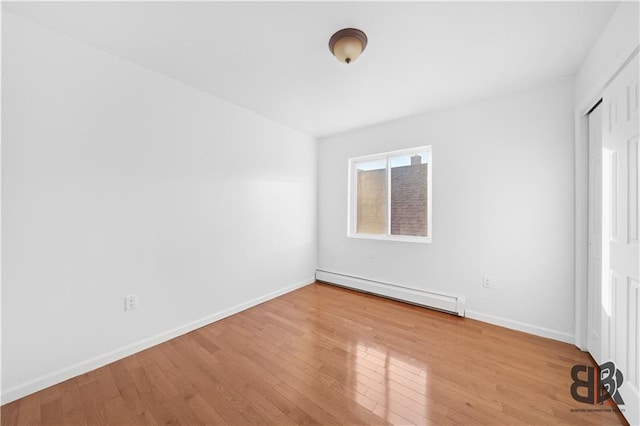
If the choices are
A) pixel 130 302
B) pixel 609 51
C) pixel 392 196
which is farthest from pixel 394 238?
pixel 130 302

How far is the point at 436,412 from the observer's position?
1466 mm

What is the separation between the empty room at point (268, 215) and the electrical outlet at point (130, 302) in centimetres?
→ 2

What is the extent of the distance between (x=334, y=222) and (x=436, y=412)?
279 centimetres

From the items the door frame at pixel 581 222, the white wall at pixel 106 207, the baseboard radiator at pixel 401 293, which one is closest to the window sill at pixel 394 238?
the baseboard radiator at pixel 401 293

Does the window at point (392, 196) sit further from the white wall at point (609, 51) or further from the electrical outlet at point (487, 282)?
the white wall at point (609, 51)

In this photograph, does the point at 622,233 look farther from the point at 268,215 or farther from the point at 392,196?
the point at 268,215

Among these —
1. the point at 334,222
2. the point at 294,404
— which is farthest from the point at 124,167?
the point at 334,222

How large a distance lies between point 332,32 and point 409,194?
2.29m

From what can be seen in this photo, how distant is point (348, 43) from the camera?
5.55 feet

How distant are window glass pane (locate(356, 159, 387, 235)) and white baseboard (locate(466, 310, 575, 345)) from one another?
4.93 ft

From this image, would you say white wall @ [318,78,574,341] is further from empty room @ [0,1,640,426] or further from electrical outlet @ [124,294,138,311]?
electrical outlet @ [124,294,138,311]

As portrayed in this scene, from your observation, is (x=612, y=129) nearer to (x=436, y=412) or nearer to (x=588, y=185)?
(x=588, y=185)

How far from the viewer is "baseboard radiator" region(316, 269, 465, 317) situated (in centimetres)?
280

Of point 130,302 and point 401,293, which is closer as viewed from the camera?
point 130,302
